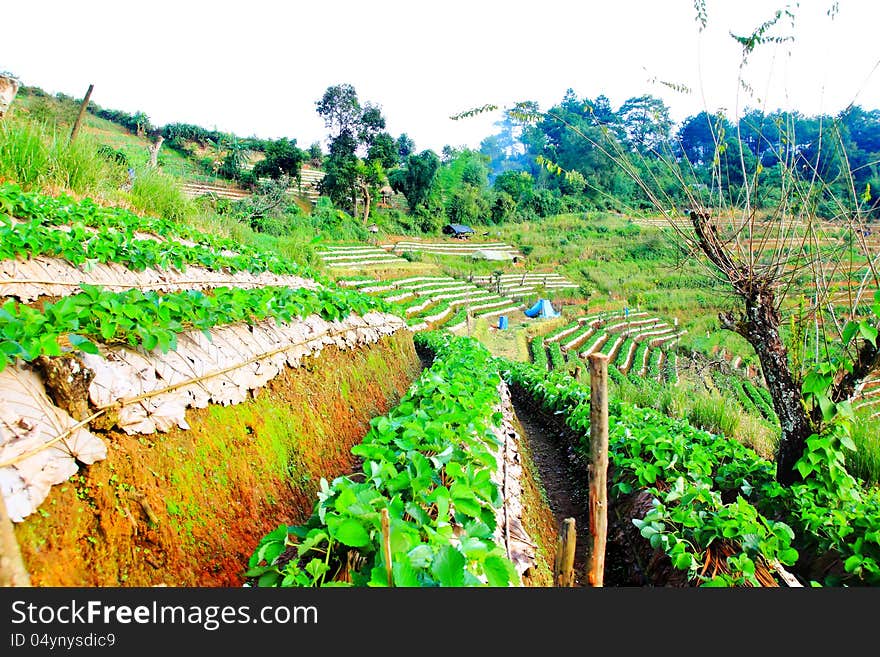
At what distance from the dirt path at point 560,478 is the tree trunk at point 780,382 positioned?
1858 millimetres

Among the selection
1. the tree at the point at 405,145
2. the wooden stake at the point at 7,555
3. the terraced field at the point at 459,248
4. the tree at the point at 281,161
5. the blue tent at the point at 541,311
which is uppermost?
the tree at the point at 405,145

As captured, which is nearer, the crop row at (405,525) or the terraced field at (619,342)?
the crop row at (405,525)

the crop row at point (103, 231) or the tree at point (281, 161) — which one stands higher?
the tree at point (281, 161)

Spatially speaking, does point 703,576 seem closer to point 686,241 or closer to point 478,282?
point 686,241

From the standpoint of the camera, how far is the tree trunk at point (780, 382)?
13.0ft

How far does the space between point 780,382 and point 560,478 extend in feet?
10.6

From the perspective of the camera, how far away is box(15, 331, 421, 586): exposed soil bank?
6.21ft

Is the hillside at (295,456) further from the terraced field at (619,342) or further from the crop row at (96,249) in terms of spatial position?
the terraced field at (619,342)

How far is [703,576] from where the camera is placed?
3.08m

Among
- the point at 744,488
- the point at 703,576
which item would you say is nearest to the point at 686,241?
the point at 744,488

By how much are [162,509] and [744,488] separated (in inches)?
181

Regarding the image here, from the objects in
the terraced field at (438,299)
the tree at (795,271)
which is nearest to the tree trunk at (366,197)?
the terraced field at (438,299)

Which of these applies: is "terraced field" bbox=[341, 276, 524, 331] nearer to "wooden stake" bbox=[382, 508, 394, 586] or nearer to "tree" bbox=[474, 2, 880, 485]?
"tree" bbox=[474, 2, 880, 485]

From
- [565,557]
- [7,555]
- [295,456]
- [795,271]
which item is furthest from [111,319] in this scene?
[795,271]
